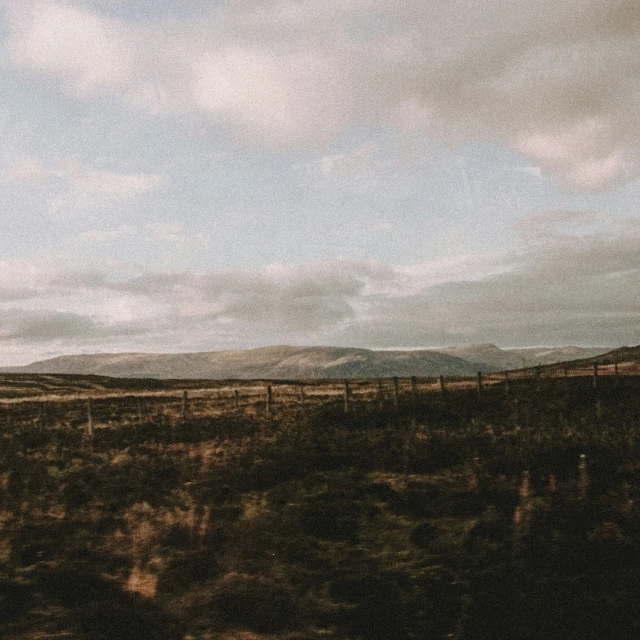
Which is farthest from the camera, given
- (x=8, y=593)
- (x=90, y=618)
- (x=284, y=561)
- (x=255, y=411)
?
(x=255, y=411)

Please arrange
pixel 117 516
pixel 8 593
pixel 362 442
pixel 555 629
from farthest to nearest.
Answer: pixel 362 442 → pixel 117 516 → pixel 8 593 → pixel 555 629

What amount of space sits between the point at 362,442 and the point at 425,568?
14131 mm

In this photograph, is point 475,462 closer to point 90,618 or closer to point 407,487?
point 407,487

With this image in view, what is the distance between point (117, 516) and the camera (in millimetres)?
17625

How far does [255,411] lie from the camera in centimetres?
4266

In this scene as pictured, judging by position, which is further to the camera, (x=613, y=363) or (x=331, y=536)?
(x=613, y=363)

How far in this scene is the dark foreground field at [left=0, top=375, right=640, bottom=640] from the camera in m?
11.2

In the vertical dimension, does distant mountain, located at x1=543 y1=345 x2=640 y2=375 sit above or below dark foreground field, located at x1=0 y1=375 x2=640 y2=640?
above

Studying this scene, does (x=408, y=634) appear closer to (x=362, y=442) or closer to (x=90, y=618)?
(x=90, y=618)

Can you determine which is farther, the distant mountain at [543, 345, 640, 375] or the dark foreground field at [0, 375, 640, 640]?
the distant mountain at [543, 345, 640, 375]

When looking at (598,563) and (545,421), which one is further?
(545,421)

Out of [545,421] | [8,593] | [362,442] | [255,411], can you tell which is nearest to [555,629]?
[8,593]

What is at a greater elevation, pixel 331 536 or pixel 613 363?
pixel 613 363

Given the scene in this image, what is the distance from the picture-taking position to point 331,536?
1565 cm
